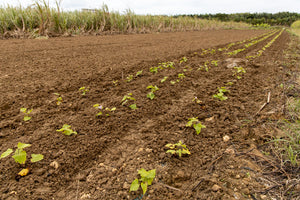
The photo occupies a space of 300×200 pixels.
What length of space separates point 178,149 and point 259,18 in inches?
2198

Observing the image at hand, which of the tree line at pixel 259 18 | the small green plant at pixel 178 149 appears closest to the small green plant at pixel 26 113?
the small green plant at pixel 178 149

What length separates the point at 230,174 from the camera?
1.36 metres

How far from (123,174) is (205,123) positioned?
1.08m

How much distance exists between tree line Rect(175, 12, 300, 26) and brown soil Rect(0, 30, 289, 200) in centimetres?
4243

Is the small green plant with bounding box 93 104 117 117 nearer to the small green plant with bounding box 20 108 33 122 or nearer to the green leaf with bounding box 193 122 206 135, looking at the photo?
the small green plant with bounding box 20 108 33 122

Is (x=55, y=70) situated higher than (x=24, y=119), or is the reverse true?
(x=55, y=70)

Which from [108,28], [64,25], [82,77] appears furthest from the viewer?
[108,28]

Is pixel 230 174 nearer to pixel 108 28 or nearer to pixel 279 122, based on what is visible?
pixel 279 122

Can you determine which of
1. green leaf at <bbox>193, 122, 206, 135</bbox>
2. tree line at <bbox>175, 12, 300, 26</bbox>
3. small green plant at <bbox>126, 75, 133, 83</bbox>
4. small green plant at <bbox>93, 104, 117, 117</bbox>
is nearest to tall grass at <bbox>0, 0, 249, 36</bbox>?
small green plant at <bbox>126, 75, 133, 83</bbox>

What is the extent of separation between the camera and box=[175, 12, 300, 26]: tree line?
4153 centimetres

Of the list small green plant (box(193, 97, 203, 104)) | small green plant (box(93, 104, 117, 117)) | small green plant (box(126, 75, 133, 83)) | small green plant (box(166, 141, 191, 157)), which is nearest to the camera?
small green plant (box(166, 141, 191, 157))

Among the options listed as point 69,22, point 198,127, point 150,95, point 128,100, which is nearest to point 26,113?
point 128,100

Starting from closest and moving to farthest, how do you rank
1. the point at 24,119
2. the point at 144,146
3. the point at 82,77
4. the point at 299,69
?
1. the point at 144,146
2. the point at 24,119
3. the point at 82,77
4. the point at 299,69

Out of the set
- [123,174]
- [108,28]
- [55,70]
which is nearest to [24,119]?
[123,174]
